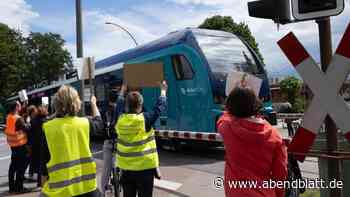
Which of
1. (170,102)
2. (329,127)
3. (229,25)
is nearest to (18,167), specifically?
(170,102)

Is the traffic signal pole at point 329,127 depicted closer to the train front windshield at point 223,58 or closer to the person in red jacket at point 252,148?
the person in red jacket at point 252,148

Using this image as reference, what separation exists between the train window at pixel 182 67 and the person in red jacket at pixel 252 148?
952cm

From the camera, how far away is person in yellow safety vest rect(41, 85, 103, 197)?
427 centimetres

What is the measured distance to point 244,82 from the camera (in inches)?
202

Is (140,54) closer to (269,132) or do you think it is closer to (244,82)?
(244,82)

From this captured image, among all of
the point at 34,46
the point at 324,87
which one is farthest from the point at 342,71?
the point at 34,46

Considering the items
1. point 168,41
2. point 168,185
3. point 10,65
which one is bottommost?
point 168,185

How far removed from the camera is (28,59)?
232ft

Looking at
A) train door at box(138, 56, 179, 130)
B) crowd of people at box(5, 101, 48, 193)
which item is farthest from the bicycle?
train door at box(138, 56, 179, 130)

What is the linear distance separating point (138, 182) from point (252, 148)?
2.31m

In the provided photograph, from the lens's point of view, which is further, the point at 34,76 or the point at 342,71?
the point at 34,76

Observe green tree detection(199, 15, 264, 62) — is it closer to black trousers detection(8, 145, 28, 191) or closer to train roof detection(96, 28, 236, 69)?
train roof detection(96, 28, 236, 69)

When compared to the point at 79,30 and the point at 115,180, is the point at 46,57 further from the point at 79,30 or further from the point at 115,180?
the point at 115,180

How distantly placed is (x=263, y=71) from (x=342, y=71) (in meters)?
9.81
